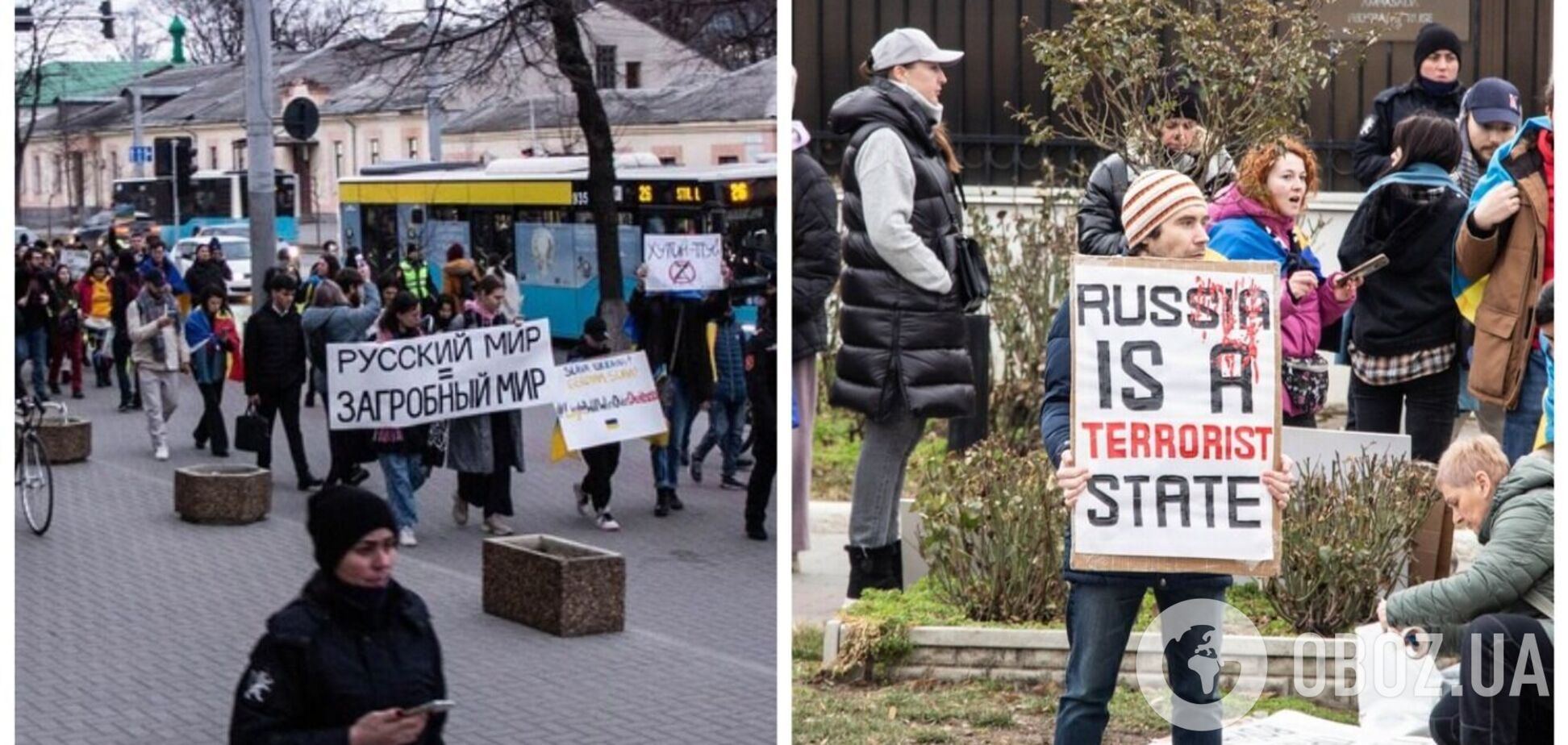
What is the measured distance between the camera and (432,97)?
727 centimetres

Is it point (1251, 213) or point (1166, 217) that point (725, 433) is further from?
point (1166, 217)

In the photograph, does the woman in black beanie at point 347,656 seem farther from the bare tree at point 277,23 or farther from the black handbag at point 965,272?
the black handbag at point 965,272

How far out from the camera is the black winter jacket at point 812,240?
8.44 metres

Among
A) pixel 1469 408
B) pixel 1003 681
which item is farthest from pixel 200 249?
pixel 1469 408

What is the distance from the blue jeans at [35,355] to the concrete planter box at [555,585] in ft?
4.78

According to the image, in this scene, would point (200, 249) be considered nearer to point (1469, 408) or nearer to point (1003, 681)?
point (1003, 681)

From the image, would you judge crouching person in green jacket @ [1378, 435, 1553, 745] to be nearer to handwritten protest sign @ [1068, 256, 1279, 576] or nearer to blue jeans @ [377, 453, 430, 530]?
handwritten protest sign @ [1068, 256, 1279, 576]

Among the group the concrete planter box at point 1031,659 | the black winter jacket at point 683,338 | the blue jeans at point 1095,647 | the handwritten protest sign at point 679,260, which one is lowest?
the concrete planter box at point 1031,659

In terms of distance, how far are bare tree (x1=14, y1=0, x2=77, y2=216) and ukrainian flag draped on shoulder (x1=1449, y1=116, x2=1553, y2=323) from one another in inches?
174

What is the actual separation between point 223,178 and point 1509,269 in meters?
4.07

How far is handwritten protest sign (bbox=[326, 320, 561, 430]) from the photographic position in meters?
6.96

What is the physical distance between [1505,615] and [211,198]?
3.83 meters

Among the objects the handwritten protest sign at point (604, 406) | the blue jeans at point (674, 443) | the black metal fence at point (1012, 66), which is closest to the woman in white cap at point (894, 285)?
the blue jeans at point (674, 443)

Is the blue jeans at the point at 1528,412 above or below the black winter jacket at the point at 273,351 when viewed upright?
below
